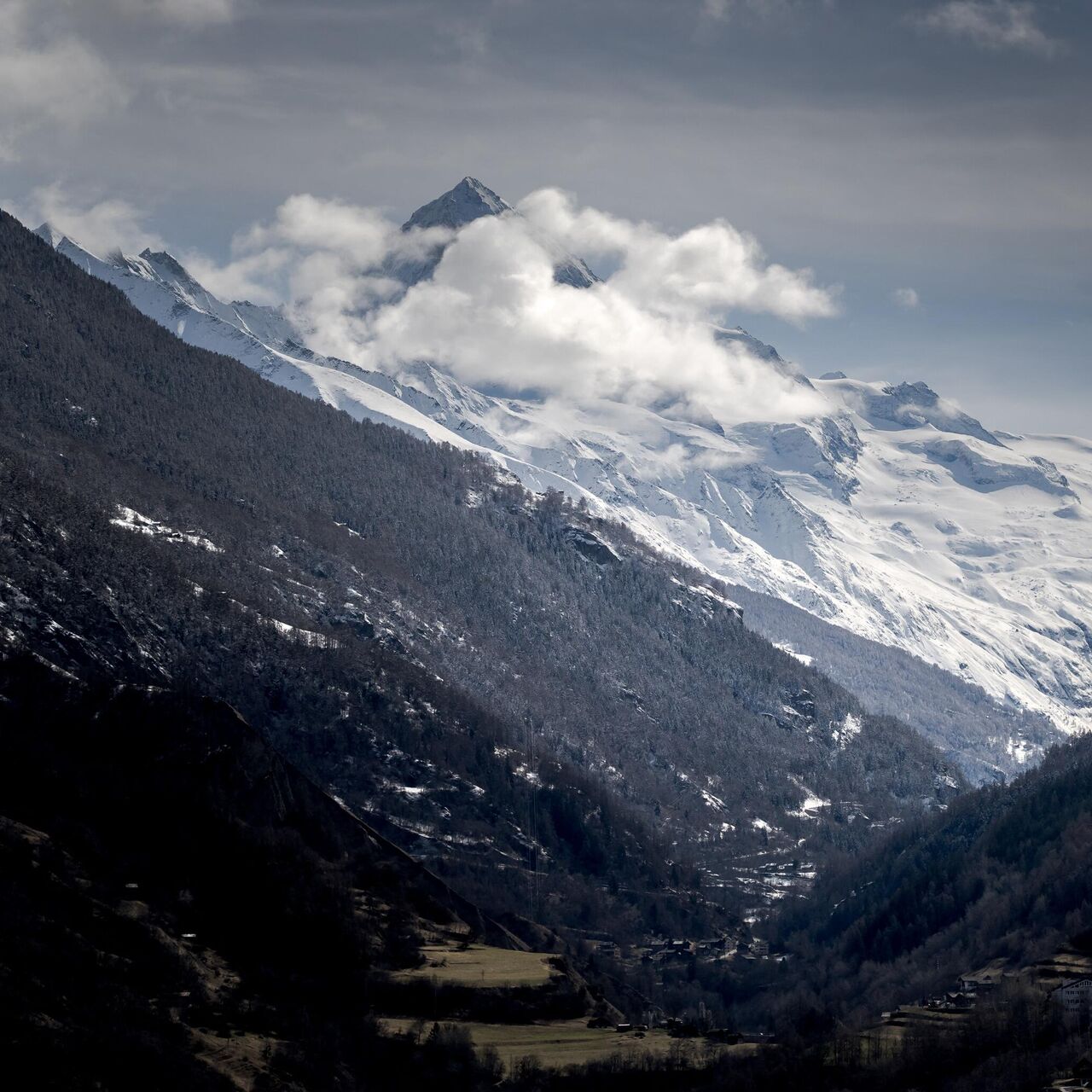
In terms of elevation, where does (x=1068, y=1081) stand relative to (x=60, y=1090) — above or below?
above

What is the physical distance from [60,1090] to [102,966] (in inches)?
979

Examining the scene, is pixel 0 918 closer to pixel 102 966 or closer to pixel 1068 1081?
pixel 102 966

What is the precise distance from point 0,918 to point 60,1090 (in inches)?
1025

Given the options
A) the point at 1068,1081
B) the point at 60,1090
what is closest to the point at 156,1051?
the point at 60,1090

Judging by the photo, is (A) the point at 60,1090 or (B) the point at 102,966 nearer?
(A) the point at 60,1090

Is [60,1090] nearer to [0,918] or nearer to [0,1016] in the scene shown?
[0,1016]

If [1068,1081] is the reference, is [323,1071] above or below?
below

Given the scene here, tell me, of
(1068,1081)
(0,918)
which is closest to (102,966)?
(0,918)

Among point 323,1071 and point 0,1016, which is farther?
point 323,1071

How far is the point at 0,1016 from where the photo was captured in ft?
580

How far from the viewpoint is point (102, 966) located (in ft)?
646

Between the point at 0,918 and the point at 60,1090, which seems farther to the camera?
the point at 0,918

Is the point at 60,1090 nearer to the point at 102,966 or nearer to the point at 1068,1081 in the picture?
the point at 102,966

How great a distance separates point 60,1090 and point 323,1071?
33.3 metres
